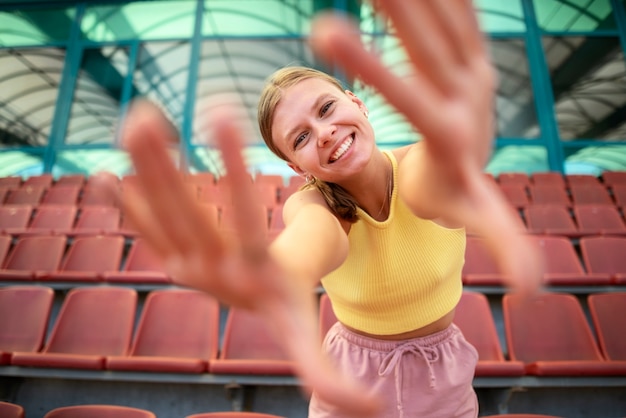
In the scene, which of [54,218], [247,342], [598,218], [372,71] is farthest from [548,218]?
[54,218]

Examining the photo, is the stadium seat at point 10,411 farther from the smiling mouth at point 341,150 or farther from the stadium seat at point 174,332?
the smiling mouth at point 341,150

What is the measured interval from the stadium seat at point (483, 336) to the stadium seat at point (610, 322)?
0.28 m

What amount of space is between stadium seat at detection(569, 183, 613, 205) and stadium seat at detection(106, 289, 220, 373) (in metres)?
2.22

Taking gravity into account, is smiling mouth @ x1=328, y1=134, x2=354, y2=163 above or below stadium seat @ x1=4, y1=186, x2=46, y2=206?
below

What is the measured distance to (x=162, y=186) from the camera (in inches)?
7.7

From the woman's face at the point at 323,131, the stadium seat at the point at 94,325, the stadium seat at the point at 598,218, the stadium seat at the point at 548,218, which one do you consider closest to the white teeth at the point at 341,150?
the woman's face at the point at 323,131

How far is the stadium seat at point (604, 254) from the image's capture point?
1529mm

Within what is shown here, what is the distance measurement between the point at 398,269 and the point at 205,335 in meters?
0.90

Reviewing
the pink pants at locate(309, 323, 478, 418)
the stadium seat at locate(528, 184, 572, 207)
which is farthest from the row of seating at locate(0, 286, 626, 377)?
the stadium seat at locate(528, 184, 572, 207)

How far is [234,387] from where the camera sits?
1.06 meters

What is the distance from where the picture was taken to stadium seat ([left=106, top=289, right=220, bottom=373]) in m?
1.05

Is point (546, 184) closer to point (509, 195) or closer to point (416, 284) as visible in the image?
point (509, 195)

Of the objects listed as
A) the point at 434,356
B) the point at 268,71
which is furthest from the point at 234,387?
the point at 268,71

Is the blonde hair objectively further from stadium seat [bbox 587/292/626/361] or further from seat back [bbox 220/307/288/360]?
stadium seat [bbox 587/292/626/361]
